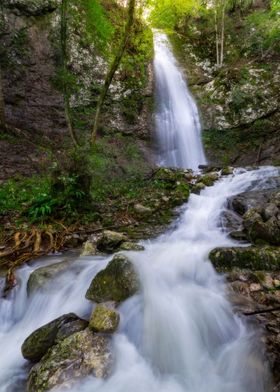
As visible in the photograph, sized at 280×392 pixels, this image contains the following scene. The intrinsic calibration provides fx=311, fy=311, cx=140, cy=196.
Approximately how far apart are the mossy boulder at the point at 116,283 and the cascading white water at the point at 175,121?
24.6ft

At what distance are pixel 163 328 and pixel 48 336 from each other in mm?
1229

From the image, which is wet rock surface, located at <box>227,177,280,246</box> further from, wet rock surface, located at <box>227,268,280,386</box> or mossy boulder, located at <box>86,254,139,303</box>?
mossy boulder, located at <box>86,254,139,303</box>

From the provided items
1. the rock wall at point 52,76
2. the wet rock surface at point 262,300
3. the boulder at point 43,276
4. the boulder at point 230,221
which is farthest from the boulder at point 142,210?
the rock wall at point 52,76

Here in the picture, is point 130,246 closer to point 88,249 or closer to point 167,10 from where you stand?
point 88,249

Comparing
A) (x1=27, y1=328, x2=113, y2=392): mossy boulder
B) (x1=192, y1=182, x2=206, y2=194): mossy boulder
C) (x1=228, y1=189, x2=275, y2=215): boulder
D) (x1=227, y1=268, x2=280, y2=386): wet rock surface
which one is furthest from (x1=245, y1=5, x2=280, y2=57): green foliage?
(x1=27, y1=328, x2=113, y2=392): mossy boulder

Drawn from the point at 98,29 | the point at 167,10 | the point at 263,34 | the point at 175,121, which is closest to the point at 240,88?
the point at 175,121

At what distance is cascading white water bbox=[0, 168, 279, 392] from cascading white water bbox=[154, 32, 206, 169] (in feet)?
21.8

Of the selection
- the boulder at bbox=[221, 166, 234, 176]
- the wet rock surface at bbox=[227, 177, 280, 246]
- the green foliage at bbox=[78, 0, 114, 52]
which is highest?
the green foliage at bbox=[78, 0, 114, 52]

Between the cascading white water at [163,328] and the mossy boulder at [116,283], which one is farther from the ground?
the mossy boulder at [116,283]

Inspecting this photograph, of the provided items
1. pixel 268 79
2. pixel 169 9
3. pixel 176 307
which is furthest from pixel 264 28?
pixel 176 307

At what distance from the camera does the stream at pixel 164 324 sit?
9.36 ft

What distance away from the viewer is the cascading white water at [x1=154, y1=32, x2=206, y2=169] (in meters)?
11.4

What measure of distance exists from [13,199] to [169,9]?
1017 centimetres

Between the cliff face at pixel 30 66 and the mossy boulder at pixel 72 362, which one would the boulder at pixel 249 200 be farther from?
the cliff face at pixel 30 66
